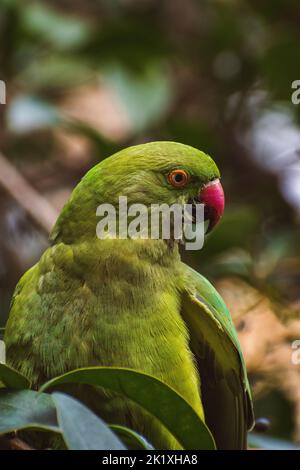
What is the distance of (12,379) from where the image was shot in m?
1.40

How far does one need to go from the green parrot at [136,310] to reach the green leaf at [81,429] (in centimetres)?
40

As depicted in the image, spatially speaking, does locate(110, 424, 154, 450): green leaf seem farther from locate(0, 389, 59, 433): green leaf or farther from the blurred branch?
the blurred branch

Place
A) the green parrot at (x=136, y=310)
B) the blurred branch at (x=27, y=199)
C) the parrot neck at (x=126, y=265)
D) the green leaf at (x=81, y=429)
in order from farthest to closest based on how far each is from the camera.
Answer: the blurred branch at (x=27, y=199)
the parrot neck at (x=126, y=265)
the green parrot at (x=136, y=310)
the green leaf at (x=81, y=429)

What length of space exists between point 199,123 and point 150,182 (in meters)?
1.33

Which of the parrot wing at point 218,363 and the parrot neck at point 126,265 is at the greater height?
the parrot neck at point 126,265

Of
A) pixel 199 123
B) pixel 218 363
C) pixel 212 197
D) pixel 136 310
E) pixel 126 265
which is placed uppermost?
pixel 199 123

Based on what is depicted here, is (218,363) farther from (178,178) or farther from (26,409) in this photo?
(26,409)

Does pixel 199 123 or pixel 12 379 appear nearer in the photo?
pixel 12 379

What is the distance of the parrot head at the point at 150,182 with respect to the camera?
6.31ft

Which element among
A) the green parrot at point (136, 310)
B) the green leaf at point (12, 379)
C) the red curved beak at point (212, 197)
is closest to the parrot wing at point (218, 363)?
the green parrot at point (136, 310)

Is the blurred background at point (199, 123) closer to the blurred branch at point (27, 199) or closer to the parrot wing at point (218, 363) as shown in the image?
the blurred branch at point (27, 199)

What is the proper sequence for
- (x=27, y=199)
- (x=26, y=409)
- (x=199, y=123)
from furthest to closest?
(x=199, y=123) → (x=27, y=199) → (x=26, y=409)

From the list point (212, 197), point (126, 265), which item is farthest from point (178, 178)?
point (126, 265)

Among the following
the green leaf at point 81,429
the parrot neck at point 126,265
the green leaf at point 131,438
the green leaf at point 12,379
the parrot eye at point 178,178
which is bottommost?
the green leaf at point 131,438
